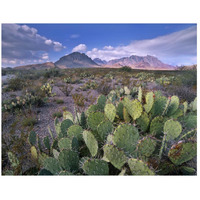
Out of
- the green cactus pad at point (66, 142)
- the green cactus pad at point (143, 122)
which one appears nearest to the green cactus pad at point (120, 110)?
the green cactus pad at point (143, 122)

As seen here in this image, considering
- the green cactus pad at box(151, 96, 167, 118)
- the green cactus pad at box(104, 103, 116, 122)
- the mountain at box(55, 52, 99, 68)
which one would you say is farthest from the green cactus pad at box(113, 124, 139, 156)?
the mountain at box(55, 52, 99, 68)

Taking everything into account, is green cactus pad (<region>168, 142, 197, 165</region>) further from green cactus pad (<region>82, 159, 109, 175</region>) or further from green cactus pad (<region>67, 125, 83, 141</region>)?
green cactus pad (<region>67, 125, 83, 141</region>)

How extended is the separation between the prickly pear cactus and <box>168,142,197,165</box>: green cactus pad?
0.82 m

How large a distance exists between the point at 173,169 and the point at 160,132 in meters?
0.32

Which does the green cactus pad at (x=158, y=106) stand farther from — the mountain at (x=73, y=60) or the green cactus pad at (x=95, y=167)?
the mountain at (x=73, y=60)

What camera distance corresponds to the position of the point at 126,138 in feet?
3.25

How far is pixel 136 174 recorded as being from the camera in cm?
84

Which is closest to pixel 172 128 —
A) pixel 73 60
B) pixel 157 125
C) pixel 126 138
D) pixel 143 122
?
pixel 157 125

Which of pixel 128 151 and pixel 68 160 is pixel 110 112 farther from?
pixel 68 160

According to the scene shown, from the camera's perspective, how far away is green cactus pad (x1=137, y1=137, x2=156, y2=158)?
922 mm

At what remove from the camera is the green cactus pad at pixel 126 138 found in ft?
3.22

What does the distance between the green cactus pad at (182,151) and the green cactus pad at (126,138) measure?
0.25 meters
